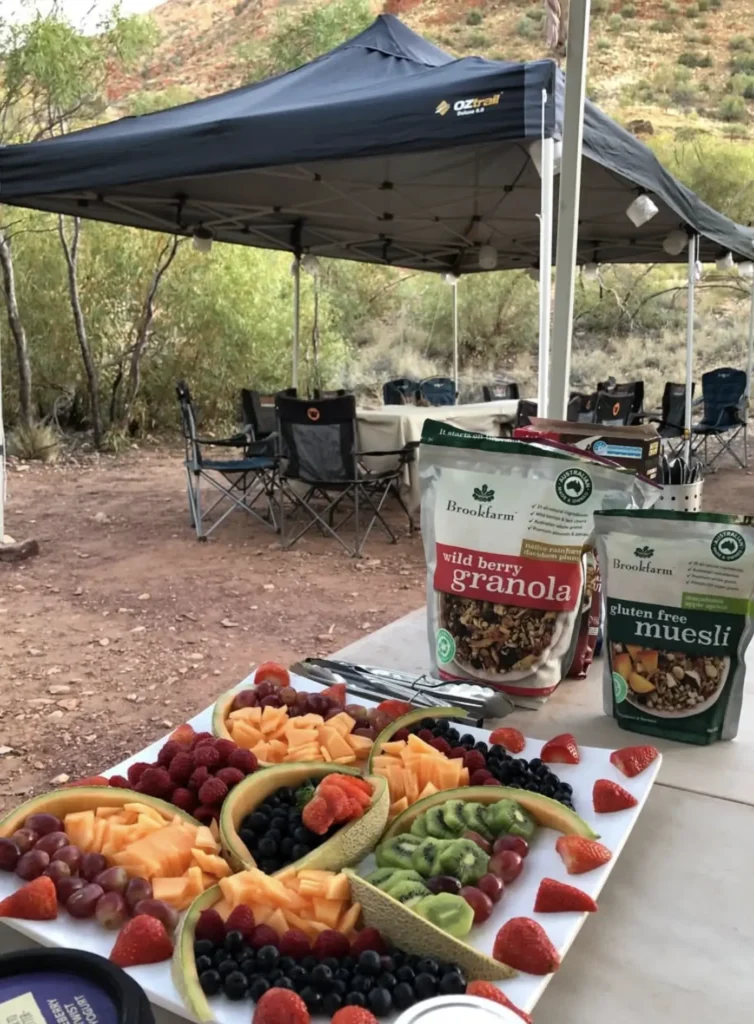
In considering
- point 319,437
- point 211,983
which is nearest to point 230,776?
point 211,983

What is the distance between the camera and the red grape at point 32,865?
82 cm

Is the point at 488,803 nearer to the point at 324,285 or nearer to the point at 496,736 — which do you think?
the point at 496,736

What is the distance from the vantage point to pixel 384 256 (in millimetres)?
8141

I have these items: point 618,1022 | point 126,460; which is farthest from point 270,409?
point 618,1022

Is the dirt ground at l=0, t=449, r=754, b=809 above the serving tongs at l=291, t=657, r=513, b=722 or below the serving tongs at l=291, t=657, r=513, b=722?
below

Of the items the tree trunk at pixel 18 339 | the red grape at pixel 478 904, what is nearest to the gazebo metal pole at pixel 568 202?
the red grape at pixel 478 904

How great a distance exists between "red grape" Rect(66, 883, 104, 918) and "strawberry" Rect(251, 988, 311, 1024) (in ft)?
0.68

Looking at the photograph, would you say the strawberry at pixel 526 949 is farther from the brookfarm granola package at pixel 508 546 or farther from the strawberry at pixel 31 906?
the brookfarm granola package at pixel 508 546

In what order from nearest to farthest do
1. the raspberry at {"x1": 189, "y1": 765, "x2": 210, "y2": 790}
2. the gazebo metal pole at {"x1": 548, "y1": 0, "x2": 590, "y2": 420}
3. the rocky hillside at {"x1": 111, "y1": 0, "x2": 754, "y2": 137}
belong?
1. the raspberry at {"x1": 189, "y1": 765, "x2": 210, "y2": 790}
2. the gazebo metal pole at {"x1": 548, "y1": 0, "x2": 590, "y2": 420}
3. the rocky hillside at {"x1": 111, "y1": 0, "x2": 754, "y2": 137}

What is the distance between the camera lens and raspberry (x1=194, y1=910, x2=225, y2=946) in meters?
0.73

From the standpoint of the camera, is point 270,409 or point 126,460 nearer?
point 270,409

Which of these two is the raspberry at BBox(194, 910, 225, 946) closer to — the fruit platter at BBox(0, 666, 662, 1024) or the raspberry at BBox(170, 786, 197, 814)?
the fruit platter at BBox(0, 666, 662, 1024)

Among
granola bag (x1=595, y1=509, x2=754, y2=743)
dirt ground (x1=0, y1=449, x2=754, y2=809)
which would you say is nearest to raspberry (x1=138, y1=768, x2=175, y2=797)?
granola bag (x1=595, y1=509, x2=754, y2=743)

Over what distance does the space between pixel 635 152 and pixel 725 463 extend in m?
4.67
